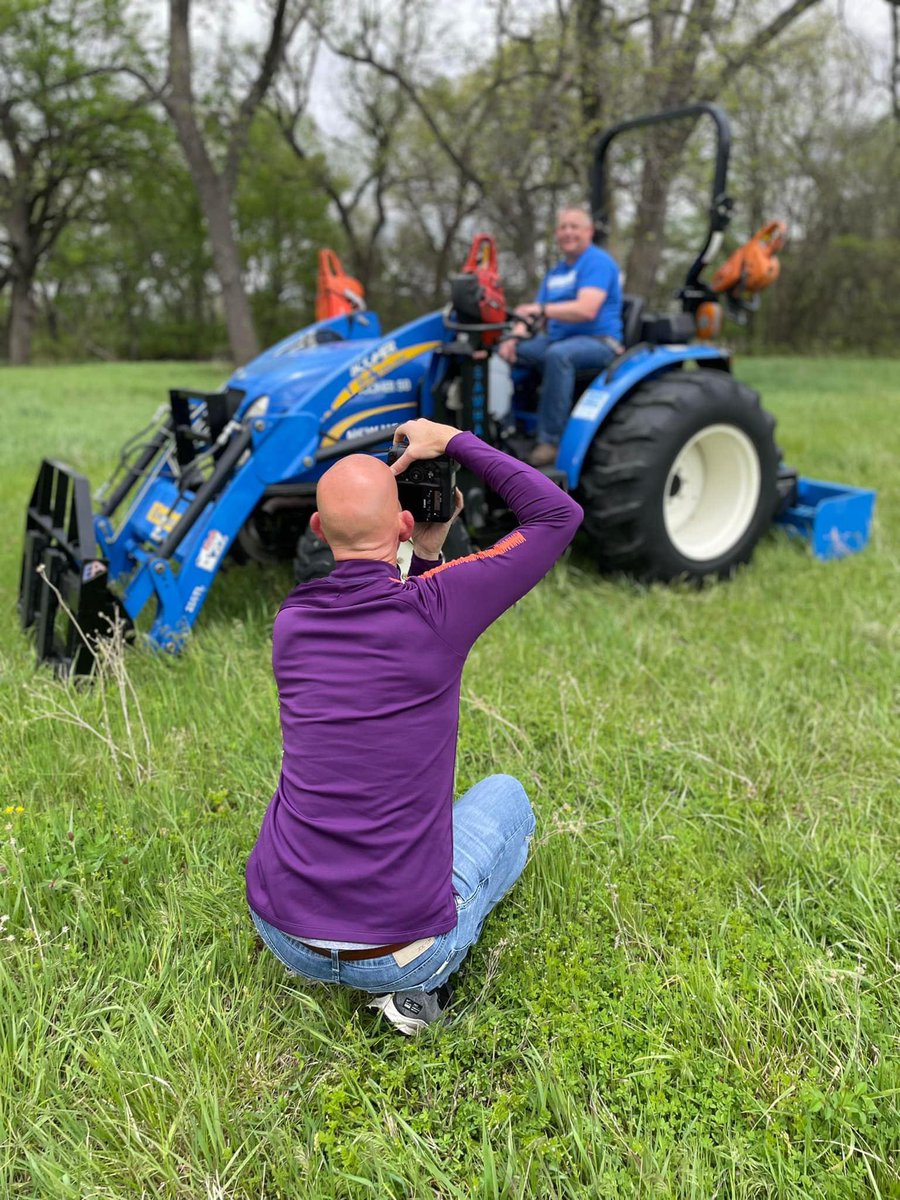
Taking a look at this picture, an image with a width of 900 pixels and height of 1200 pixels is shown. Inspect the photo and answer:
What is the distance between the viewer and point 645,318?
4.94m

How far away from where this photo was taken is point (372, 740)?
1.65 metres

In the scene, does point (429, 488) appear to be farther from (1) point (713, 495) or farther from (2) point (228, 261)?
(2) point (228, 261)

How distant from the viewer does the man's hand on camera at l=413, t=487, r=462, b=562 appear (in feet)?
6.67

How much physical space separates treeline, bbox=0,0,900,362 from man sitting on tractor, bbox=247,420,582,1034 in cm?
1019

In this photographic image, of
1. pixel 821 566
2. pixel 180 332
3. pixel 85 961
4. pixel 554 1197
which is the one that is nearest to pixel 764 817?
pixel 554 1197

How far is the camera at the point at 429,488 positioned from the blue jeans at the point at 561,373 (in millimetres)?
2608

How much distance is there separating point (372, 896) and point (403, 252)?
3095cm

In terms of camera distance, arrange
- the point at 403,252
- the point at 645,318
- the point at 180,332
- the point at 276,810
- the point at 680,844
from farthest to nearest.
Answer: the point at 180,332, the point at 403,252, the point at 645,318, the point at 680,844, the point at 276,810

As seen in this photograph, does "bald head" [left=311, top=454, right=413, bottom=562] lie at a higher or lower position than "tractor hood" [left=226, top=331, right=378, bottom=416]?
lower

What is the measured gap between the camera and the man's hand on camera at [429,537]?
2033 mm

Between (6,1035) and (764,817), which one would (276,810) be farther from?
(764,817)

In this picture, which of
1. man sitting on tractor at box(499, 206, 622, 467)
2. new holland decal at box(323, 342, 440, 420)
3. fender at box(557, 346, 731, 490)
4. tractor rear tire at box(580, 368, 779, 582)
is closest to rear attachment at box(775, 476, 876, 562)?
tractor rear tire at box(580, 368, 779, 582)

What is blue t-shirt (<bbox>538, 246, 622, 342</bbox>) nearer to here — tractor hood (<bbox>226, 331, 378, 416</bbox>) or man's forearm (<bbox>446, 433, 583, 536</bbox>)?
tractor hood (<bbox>226, 331, 378, 416</bbox>)

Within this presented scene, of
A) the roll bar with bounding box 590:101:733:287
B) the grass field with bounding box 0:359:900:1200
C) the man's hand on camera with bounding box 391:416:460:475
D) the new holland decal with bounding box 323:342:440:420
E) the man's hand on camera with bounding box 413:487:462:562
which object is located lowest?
the grass field with bounding box 0:359:900:1200
